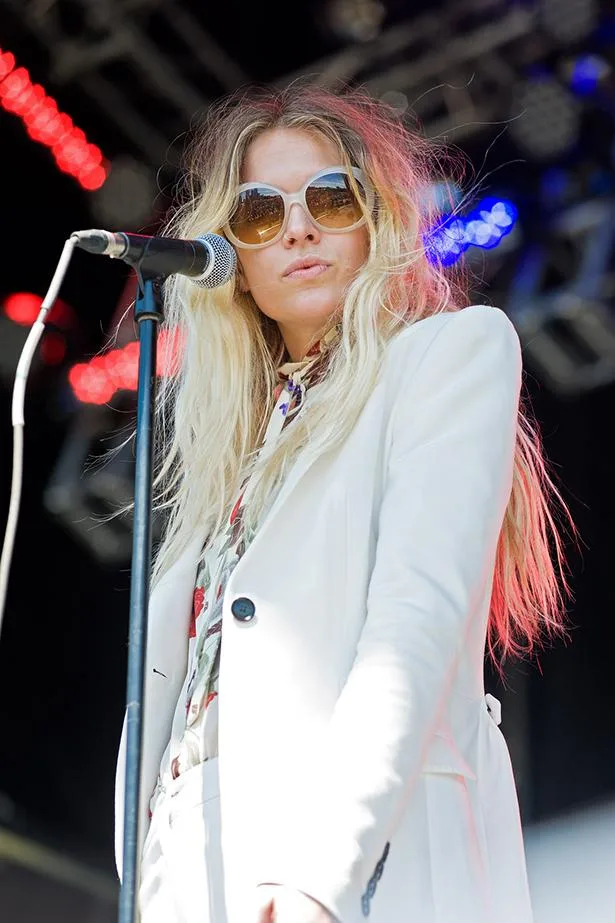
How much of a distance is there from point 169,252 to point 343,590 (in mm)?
457

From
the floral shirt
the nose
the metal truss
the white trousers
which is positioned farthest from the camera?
the metal truss

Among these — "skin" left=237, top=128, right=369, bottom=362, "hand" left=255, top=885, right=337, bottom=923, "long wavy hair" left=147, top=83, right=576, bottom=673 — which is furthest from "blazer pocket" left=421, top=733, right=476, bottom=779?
"skin" left=237, top=128, right=369, bottom=362

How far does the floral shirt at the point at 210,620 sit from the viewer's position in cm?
147

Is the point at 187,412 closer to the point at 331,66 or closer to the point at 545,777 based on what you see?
the point at 331,66

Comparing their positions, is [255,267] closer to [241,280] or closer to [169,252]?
[241,280]

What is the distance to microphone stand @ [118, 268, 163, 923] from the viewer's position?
3.86 ft

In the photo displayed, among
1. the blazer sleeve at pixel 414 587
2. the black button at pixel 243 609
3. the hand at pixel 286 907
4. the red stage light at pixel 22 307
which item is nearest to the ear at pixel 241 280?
the blazer sleeve at pixel 414 587

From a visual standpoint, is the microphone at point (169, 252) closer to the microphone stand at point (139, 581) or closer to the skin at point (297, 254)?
the microphone stand at point (139, 581)

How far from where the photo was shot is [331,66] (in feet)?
13.7

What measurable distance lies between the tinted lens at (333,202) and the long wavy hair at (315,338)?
0.04 m

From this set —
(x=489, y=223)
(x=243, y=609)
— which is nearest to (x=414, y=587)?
(x=243, y=609)

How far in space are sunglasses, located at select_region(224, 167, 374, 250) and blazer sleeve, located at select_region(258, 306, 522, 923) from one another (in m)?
0.36

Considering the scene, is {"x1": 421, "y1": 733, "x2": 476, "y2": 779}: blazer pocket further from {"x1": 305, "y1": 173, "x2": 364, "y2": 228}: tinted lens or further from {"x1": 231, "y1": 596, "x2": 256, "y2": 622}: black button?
{"x1": 305, "y1": 173, "x2": 364, "y2": 228}: tinted lens

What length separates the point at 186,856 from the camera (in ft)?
4.59
